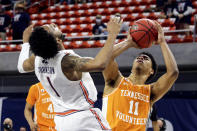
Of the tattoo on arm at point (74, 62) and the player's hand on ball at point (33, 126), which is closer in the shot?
the tattoo on arm at point (74, 62)

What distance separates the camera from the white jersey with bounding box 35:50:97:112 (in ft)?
9.65

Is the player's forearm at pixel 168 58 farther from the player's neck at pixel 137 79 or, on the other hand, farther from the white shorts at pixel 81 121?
the white shorts at pixel 81 121

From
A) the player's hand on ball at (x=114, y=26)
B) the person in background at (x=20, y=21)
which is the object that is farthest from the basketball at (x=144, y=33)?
the person in background at (x=20, y=21)

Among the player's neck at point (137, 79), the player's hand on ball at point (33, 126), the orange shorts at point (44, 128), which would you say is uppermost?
the player's neck at point (137, 79)

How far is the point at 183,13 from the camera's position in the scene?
947 centimetres

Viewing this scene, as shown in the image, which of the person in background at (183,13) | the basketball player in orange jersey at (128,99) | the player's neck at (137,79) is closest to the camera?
the basketball player in orange jersey at (128,99)

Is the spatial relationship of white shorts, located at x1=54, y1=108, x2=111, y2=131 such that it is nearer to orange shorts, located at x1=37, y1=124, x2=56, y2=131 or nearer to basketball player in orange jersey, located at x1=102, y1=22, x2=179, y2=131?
basketball player in orange jersey, located at x1=102, y1=22, x2=179, y2=131

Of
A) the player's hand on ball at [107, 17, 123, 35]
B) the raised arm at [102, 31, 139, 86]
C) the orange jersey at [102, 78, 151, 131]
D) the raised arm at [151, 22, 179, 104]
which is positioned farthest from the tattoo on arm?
the orange jersey at [102, 78, 151, 131]

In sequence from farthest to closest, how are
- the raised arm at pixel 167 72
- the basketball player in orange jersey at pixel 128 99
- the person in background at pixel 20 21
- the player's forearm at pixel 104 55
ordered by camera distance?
the person in background at pixel 20 21
the basketball player in orange jersey at pixel 128 99
the raised arm at pixel 167 72
the player's forearm at pixel 104 55

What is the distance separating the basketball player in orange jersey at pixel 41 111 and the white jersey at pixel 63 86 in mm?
3104

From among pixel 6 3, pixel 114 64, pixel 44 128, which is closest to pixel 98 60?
pixel 114 64

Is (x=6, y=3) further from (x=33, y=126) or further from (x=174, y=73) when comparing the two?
(x=174, y=73)

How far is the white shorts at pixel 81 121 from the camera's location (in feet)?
9.82

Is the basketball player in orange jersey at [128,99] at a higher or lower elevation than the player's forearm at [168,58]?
lower
